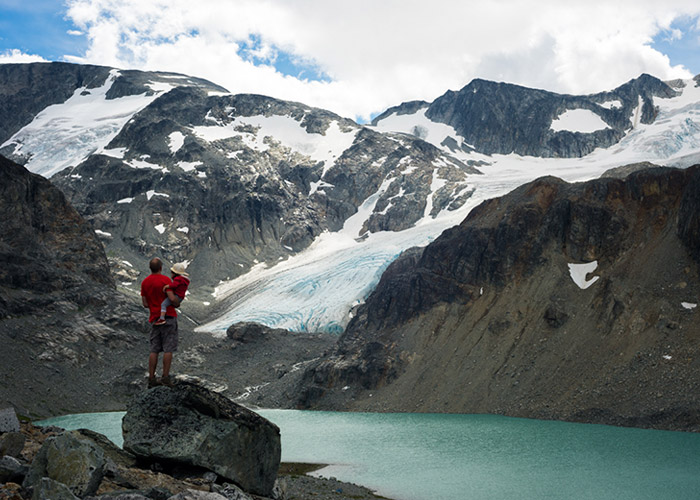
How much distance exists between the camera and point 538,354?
56875 millimetres

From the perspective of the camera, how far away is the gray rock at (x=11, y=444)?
36.4 feet

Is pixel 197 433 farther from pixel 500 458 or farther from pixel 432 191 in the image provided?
pixel 432 191

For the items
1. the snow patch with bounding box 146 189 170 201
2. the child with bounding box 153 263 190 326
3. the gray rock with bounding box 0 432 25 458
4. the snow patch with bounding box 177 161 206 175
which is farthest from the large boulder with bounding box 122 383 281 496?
the snow patch with bounding box 177 161 206 175

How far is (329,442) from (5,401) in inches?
1371

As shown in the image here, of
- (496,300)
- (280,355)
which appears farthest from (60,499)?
(280,355)

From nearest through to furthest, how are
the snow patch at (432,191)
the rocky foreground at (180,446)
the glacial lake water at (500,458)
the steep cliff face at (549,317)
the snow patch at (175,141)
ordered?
the rocky foreground at (180,446)
the glacial lake water at (500,458)
the steep cliff face at (549,317)
the snow patch at (432,191)
the snow patch at (175,141)

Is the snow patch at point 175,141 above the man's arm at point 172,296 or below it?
above

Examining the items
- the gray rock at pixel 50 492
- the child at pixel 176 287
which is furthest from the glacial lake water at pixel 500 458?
the gray rock at pixel 50 492

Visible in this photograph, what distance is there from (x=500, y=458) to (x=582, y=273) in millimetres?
35858

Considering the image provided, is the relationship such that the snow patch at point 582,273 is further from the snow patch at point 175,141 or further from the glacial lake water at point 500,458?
the snow patch at point 175,141

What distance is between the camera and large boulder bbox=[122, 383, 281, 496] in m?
13.4

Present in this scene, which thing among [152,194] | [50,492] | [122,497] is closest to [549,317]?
[122,497]

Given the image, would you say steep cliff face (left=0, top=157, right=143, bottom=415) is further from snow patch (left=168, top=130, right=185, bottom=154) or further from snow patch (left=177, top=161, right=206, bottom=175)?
snow patch (left=168, top=130, right=185, bottom=154)

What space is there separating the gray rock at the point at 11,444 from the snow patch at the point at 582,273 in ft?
193
